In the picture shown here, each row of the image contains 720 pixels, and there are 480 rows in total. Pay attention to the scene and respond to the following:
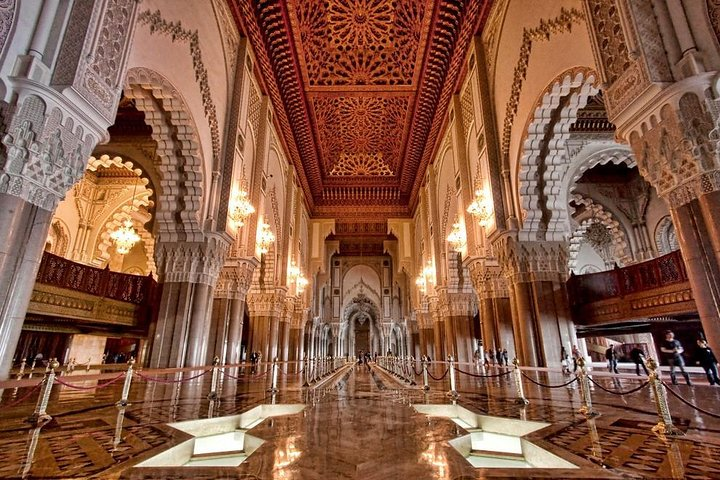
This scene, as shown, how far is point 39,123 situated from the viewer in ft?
10.0

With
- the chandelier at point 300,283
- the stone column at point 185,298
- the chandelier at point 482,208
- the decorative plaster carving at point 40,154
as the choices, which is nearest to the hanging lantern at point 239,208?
the stone column at point 185,298

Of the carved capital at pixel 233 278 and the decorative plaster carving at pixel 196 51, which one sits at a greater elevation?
the decorative plaster carving at pixel 196 51

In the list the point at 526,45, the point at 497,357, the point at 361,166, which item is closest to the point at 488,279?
the point at 497,357

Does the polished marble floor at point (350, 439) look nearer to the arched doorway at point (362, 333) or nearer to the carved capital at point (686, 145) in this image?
the carved capital at point (686, 145)

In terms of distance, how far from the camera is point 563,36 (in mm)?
5383

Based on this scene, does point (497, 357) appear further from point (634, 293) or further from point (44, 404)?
point (44, 404)

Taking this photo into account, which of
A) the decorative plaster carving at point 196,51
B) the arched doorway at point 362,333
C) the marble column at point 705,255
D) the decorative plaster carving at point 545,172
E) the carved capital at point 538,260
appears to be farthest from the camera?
the arched doorway at point 362,333

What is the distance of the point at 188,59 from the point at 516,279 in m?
7.26

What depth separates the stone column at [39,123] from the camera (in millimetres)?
2934

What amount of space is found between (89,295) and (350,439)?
766 cm

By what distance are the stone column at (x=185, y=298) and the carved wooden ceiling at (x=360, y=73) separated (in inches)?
210

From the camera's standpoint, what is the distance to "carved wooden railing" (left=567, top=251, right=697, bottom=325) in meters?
6.70

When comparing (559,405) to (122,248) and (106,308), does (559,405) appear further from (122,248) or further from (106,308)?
(122,248)

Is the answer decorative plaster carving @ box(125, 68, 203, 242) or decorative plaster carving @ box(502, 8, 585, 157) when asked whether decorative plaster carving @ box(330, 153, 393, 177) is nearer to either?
decorative plaster carving @ box(502, 8, 585, 157)
